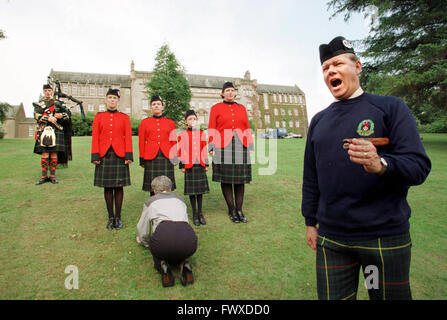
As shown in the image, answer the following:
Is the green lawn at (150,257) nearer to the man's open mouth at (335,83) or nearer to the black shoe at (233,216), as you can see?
the black shoe at (233,216)

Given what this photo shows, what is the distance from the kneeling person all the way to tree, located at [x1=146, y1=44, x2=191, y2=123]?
34147mm

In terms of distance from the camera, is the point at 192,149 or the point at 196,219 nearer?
the point at 196,219

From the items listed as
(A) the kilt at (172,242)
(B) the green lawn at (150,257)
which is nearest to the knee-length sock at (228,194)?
(B) the green lawn at (150,257)

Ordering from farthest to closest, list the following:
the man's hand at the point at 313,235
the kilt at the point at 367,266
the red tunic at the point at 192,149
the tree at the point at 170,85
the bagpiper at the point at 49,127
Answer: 1. the tree at the point at 170,85
2. the bagpiper at the point at 49,127
3. the red tunic at the point at 192,149
4. the man's hand at the point at 313,235
5. the kilt at the point at 367,266

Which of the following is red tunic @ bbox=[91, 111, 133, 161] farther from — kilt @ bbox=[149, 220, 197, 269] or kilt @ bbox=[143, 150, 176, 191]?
kilt @ bbox=[149, 220, 197, 269]

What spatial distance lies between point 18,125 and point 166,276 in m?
74.4

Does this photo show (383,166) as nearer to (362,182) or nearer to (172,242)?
(362,182)

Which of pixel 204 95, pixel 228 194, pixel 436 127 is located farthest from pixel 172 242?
pixel 204 95

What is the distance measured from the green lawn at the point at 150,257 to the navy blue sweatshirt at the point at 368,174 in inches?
68.5

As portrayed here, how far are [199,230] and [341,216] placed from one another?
343 centimetres

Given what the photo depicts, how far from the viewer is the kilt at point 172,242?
10.2 ft

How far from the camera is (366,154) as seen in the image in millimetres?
1426

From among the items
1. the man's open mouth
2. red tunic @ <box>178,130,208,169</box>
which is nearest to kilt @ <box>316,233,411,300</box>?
the man's open mouth
